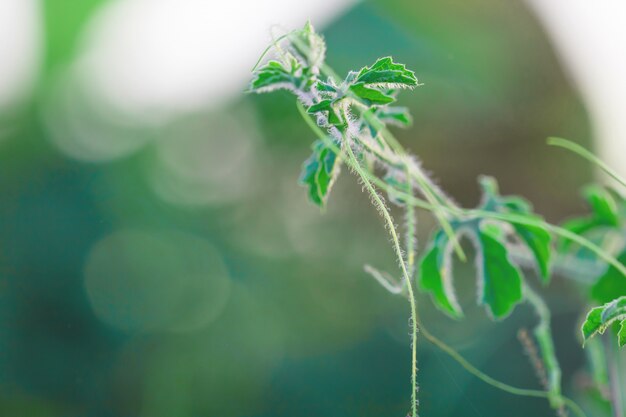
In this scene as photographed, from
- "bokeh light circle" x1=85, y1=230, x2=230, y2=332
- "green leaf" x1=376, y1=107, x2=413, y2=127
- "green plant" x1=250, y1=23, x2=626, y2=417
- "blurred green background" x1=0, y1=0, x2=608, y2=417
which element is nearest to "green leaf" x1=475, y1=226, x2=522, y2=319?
"green plant" x1=250, y1=23, x2=626, y2=417

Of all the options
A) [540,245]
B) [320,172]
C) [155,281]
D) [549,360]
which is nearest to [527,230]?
[540,245]

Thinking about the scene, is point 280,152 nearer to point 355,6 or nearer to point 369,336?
point 355,6

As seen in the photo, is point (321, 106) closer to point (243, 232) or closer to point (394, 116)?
point (394, 116)

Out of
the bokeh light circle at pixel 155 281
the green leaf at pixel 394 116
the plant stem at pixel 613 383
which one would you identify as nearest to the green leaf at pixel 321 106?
the green leaf at pixel 394 116

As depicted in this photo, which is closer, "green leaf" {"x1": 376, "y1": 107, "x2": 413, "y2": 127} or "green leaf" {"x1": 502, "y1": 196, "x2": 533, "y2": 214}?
"green leaf" {"x1": 376, "y1": 107, "x2": 413, "y2": 127}

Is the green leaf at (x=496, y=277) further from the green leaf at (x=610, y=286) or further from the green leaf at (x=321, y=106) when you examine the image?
the green leaf at (x=321, y=106)

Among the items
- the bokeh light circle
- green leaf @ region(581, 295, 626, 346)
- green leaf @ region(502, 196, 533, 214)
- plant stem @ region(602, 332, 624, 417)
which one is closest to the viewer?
green leaf @ region(581, 295, 626, 346)

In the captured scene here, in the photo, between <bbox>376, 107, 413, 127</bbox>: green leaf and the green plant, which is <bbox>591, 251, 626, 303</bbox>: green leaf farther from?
<bbox>376, 107, 413, 127</bbox>: green leaf

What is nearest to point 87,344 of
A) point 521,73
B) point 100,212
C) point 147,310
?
point 147,310
